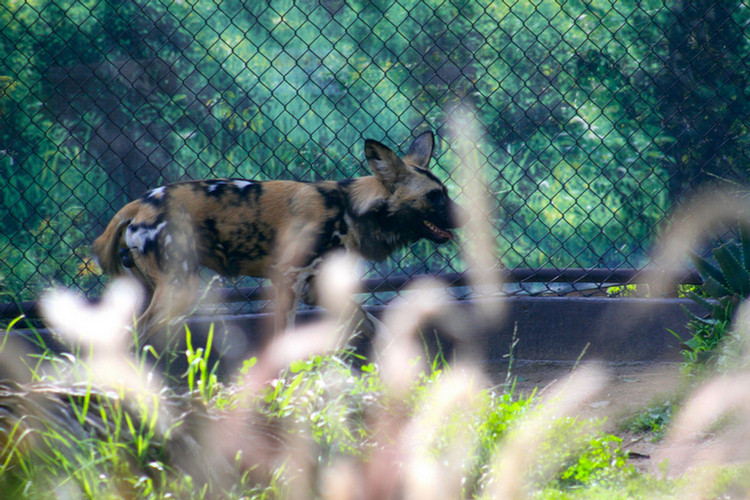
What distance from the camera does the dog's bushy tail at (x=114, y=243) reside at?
4121 mm

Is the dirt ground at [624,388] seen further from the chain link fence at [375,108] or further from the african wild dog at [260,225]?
the chain link fence at [375,108]

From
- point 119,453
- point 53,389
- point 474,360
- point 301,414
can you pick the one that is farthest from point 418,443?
point 474,360

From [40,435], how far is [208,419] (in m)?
0.43

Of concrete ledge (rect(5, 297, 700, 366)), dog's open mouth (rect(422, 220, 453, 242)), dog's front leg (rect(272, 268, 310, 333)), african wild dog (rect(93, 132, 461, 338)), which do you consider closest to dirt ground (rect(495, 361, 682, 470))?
concrete ledge (rect(5, 297, 700, 366))

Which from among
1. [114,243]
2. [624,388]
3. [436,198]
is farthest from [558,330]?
[114,243]

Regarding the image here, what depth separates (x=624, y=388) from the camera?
4.09m

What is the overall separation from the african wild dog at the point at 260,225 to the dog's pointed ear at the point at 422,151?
0.18 metres

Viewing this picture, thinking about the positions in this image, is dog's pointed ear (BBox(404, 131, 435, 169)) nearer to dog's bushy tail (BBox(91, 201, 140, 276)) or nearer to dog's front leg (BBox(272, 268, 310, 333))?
dog's front leg (BBox(272, 268, 310, 333))

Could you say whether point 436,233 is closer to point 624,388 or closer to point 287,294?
point 287,294

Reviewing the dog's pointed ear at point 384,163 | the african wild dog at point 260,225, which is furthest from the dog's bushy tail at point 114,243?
the dog's pointed ear at point 384,163

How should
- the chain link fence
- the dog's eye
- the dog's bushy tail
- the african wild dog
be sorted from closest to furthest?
1. the african wild dog
2. the dog's bushy tail
3. the dog's eye
4. the chain link fence

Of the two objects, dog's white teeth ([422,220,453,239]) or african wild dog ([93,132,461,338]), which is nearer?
african wild dog ([93,132,461,338])

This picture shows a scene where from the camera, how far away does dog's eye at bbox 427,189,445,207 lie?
4441 mm

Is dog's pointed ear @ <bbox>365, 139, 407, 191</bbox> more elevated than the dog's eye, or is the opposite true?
dog's pointed ear @ <bbox>365, 139, 407, 191</bbox>
